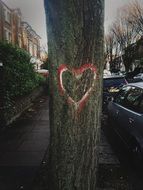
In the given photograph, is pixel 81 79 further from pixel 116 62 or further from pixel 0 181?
pixel 116 62

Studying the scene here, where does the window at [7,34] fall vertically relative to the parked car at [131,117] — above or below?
above

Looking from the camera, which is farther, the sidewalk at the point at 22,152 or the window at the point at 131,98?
the window at the point at 131,98

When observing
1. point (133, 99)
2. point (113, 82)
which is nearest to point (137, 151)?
point (133, 99)

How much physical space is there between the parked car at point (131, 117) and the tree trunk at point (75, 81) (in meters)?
1.96

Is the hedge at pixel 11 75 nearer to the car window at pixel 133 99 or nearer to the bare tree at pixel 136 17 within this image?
the car window at pixel 133 99

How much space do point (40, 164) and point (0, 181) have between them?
0.84m

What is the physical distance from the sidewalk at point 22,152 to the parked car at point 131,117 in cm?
170

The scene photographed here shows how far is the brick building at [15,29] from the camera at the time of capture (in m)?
32.8

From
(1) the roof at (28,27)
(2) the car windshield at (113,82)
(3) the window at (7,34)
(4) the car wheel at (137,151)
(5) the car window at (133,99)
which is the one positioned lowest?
(4) the car wheel at (137,151)

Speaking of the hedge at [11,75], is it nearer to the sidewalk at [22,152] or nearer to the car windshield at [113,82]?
the sidewalk at [22,152]

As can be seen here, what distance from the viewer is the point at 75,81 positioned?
2.32m

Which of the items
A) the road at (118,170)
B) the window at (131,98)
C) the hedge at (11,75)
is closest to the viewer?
the road at (118,170)

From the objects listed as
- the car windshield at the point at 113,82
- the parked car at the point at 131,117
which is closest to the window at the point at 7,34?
the car windshield at the point at 113,82

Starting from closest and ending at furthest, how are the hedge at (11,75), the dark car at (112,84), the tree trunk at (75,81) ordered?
the tree trunk at (75,81) < the hedge at (11,75) < the dark car at (112,84)
